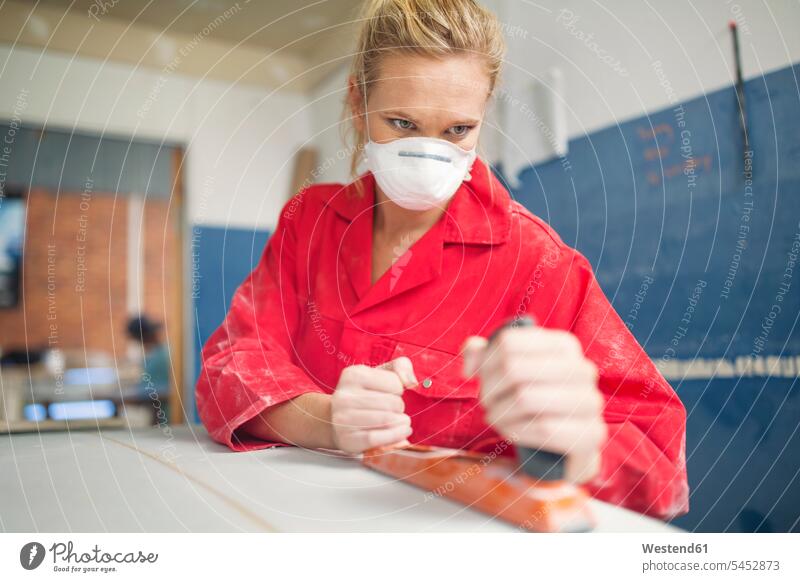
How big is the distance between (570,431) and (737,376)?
0.34 m

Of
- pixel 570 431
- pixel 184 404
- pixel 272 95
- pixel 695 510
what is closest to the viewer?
pixel 570 431

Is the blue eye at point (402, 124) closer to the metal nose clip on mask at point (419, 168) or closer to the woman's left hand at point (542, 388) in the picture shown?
the metal nose clip on mask at point (419, 168)

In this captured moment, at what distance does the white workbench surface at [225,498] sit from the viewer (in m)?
0.37

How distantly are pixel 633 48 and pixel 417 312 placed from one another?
0.42 metres

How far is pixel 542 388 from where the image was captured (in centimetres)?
34

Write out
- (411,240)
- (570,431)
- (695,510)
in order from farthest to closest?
1. (411,240)
2. (695,510)
3. (570,431)

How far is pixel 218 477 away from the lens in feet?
1.46

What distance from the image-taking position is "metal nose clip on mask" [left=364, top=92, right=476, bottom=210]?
0.54m

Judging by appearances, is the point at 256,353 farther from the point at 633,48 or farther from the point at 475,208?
the point at 633,48

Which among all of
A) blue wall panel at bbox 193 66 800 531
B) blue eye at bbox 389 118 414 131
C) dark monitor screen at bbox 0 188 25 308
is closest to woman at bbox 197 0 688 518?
blue eye at bbox 389 118 414 131

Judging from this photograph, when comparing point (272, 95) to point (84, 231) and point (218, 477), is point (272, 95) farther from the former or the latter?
point (218, 477)

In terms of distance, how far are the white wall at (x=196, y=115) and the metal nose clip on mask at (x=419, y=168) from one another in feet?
0.46

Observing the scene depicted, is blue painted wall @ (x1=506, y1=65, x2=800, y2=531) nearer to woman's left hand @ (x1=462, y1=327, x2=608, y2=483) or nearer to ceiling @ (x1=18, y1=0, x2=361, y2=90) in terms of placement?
woman's left hand @ (x1=462, y1=327, x2=608, y2=483)
